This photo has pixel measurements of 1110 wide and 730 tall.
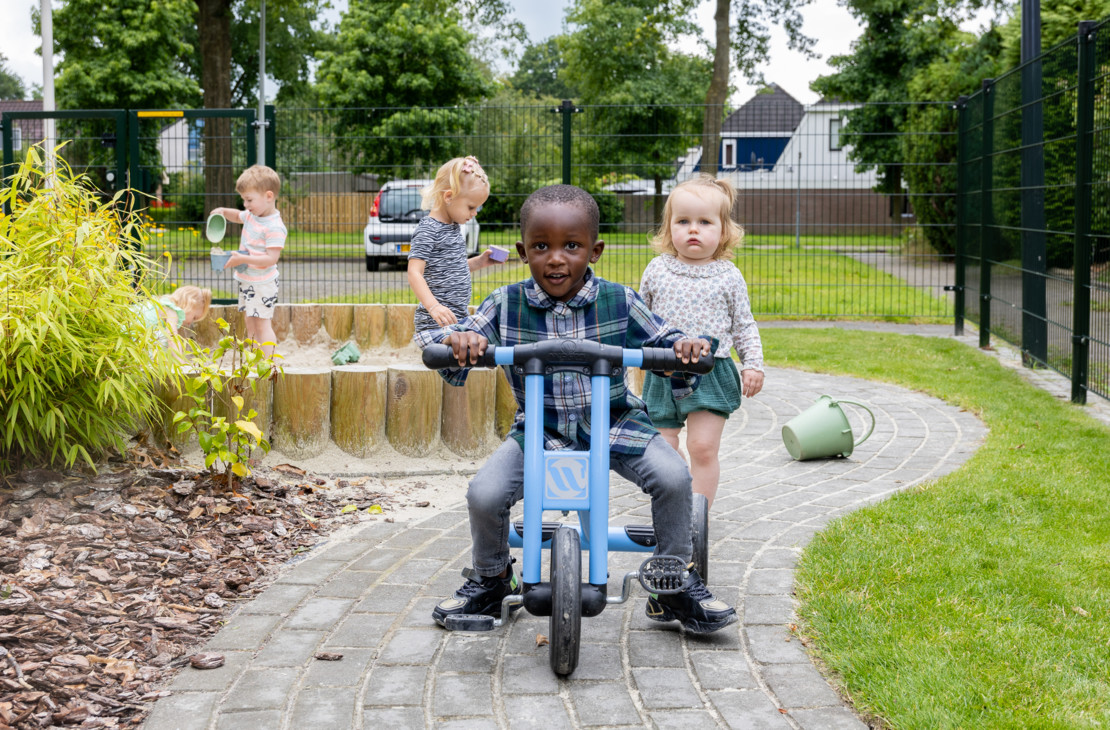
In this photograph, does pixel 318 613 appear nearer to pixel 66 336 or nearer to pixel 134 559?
pixel 134 559

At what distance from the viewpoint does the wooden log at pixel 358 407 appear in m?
5.50

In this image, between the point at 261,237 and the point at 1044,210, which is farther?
the point at 1044,210

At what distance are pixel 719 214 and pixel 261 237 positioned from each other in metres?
4.00

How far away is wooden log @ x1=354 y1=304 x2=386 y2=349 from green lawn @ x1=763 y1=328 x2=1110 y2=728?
4196 mm

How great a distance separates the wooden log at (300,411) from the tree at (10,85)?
314 feet

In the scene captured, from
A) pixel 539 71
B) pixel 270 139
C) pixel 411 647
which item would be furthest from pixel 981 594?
pixel 539 71

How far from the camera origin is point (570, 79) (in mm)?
43844

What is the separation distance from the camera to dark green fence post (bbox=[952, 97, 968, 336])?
11000mm

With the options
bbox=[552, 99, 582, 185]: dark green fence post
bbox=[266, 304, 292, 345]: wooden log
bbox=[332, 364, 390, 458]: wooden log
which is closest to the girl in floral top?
bbox=[332, 364, 390, 458]: wooden log

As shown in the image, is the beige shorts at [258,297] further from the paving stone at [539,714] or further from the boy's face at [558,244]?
the paving stone at [539,714]

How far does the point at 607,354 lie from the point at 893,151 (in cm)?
2285

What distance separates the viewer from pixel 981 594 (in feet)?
11.5

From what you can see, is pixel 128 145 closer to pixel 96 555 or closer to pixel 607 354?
pixel 96 555

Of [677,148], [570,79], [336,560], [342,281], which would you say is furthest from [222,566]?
[570,79]
